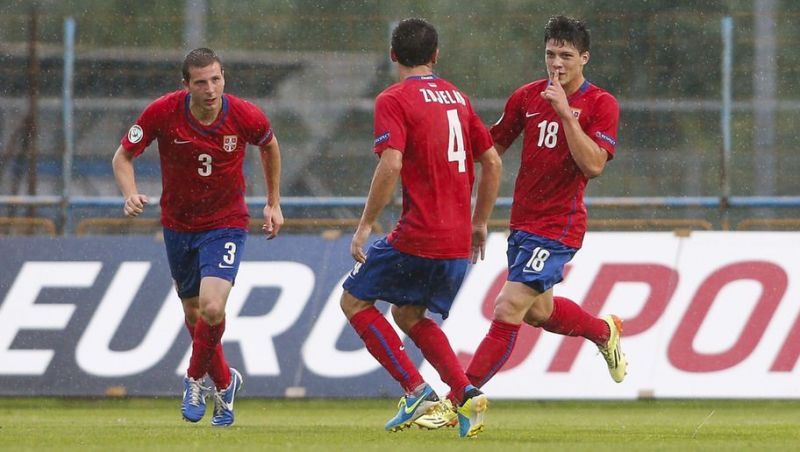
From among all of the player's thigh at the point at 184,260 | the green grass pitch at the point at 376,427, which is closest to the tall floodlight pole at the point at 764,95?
the green grass pitch at the point at 376,427

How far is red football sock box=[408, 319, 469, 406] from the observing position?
25.0 feet

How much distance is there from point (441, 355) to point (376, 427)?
1.26 m

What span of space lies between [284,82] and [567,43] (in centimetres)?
472

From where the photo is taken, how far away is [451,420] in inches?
305

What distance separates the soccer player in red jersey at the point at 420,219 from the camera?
7.55 metres

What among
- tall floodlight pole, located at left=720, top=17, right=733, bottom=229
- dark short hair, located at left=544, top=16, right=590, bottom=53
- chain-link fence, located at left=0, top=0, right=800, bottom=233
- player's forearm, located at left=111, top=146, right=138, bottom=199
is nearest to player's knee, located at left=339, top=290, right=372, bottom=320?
player's forearm, located at left=111, top=146, right=138, bottom=199

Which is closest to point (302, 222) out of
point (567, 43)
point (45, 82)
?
point (45, 82)

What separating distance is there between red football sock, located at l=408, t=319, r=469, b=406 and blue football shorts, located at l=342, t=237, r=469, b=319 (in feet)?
0.35

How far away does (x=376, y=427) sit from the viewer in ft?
A: 29.1

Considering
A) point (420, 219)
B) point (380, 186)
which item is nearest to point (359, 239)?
point (380, 186)

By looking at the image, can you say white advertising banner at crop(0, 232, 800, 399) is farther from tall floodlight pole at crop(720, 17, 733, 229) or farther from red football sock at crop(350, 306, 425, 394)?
red football sock at crop(350, 306, 425, 394)

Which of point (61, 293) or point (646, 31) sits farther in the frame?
point (646, 31)

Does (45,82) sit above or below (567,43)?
below

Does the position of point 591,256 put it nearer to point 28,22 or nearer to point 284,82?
point 284,82
